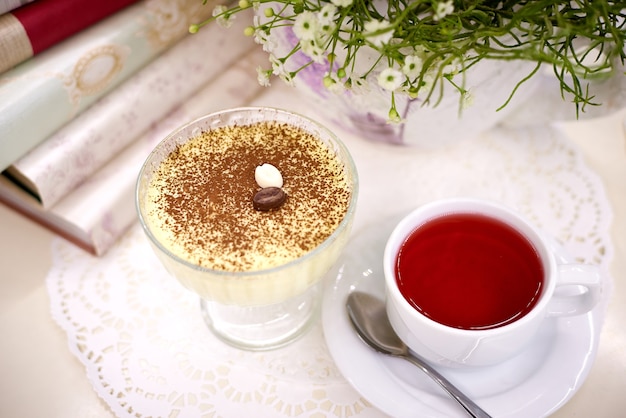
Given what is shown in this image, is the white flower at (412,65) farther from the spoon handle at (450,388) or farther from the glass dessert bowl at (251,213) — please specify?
the spoon handle at (450,388)

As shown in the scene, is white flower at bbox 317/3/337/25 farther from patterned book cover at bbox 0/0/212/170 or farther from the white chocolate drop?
patterned book cover at bbox 0/0/212/170

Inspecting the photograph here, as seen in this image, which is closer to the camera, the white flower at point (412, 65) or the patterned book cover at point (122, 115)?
the white flower at point (412, 65)

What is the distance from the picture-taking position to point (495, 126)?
1.38 metres

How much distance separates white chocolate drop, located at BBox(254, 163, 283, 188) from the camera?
97cm

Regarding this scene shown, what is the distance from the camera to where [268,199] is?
95 cm

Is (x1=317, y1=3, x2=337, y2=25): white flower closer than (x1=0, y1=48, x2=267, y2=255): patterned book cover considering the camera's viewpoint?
Yes

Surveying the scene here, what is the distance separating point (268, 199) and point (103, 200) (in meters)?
0.40

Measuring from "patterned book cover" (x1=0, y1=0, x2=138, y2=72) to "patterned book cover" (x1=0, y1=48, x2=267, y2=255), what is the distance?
242mm

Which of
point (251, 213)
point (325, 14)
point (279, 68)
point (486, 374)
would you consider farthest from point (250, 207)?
point (486, 374)

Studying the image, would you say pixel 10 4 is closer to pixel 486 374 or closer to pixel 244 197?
pixel 244 197

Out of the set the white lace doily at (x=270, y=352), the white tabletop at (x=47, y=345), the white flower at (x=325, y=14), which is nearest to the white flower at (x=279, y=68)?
the white flower at (x=325, y=14)

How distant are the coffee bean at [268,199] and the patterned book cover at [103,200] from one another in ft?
1.16

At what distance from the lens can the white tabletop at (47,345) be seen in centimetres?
97

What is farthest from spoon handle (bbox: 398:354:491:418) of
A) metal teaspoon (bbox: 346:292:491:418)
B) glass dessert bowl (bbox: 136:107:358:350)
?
glass dessert bowl (bbox: 136:107:358:350)
